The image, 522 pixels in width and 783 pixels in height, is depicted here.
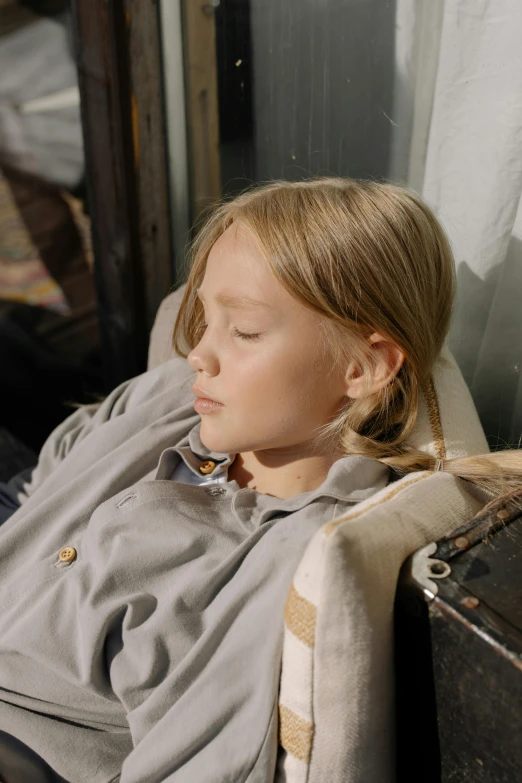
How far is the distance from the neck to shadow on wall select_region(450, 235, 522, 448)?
0.40 m

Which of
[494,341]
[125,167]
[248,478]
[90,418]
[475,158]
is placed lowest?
[90,418]

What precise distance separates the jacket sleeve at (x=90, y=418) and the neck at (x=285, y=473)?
27 cm

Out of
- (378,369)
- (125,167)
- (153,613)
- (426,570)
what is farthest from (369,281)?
(125,167)

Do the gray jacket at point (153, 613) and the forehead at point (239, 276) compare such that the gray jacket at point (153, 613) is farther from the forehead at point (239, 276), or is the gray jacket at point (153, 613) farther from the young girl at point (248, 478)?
the forehead at point (239, 276)

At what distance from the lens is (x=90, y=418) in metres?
1.62

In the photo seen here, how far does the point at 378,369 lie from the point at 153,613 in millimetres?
495

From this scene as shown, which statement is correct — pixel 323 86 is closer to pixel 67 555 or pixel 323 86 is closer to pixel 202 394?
pixel 202 394

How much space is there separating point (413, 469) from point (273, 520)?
8.8 inches

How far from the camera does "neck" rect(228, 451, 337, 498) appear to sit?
119 cm

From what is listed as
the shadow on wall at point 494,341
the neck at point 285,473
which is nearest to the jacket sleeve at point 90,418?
the neck at point 285,473

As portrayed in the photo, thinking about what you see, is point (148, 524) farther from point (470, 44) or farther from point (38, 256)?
point (38, 256)

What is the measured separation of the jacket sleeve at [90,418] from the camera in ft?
4.91

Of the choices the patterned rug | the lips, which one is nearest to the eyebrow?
the lips

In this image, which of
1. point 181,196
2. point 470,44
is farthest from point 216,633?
point 181,196
